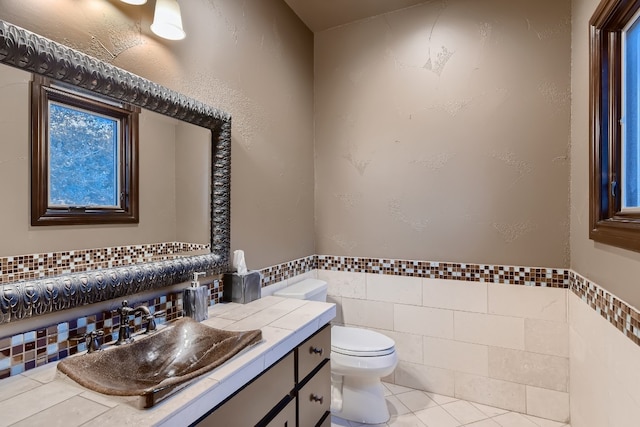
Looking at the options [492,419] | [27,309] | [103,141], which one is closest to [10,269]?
[27,309]

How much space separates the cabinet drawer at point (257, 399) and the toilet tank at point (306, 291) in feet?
→ 2.79

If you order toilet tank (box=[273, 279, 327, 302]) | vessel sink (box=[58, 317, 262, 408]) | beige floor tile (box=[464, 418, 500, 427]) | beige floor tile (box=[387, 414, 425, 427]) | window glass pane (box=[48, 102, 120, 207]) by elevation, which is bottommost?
beige floor tile (box=[387, 414, 425, 427])

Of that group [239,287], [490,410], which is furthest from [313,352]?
[490,410]

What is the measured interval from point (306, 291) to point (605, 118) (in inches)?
72.7

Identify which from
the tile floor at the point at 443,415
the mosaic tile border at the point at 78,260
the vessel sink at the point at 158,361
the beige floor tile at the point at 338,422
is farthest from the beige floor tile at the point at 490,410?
the mosaic tile border at the point at 78,260

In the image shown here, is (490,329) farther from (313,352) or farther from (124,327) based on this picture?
(124,327)

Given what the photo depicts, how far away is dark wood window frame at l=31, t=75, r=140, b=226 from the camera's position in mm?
1001

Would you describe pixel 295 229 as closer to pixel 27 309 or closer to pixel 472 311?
pixel 472 311

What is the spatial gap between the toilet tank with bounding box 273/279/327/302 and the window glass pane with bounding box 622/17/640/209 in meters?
1.71

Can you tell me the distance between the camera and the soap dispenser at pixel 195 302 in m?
1.43

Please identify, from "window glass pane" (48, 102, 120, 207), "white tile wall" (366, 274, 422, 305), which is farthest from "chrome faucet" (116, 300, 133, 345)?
"white tile wall" (366, 274, 422, 305)

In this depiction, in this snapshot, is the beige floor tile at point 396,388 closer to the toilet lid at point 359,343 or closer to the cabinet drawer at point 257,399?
the toilet lid at point 359,343

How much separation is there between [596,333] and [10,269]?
2306 mm

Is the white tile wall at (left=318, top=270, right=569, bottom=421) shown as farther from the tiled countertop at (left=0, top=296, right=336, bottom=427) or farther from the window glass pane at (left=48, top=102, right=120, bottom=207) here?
the window glass pane at (left=48, top=102, right=120, bottom=207)
